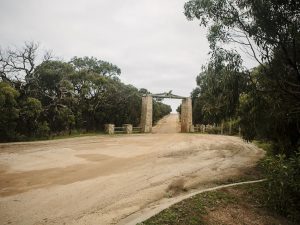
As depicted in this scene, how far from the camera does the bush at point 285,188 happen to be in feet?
25.1

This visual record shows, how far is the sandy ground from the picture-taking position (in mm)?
6895

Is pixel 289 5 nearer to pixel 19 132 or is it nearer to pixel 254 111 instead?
pixel 254 111

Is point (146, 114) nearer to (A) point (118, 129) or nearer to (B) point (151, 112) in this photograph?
(B) point (151, 112)

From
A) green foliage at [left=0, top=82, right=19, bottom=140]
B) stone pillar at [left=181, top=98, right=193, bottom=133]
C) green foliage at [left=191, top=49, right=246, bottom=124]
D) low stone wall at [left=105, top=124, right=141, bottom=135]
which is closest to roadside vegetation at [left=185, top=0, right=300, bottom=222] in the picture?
green foliage at [left=191, top=49, right=246, bottom=124]

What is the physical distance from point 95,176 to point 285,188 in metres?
5.90

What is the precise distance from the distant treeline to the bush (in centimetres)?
1510

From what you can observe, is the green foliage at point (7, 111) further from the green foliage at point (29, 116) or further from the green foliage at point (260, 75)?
the green foliage at point (260, 75)

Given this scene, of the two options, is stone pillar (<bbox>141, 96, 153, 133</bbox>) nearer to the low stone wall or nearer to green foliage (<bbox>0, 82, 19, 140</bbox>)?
the low stone wall

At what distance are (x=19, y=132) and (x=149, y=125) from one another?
1285cm

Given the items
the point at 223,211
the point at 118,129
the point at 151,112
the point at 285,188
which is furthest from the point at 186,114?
the point at 223,211

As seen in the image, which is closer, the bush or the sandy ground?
the sandy ground

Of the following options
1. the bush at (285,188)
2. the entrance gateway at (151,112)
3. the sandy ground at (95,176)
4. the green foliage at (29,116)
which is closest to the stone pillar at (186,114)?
the entrance gateway at (151,112)

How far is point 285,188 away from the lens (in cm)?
779

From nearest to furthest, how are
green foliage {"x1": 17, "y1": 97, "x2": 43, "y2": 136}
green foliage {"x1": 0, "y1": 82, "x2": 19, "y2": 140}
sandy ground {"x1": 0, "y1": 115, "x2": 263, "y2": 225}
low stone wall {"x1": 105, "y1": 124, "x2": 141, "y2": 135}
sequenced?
sandy ground {"x1": 0, "y1": 115, "x2": 263, "y2": 225}, green foliage {"x1": 0, "y1": 82, "x2": 19, "y2": 140}, green foliage {"x1": 17, "y1": 97, "x2": 43, "y2": 136}, low stone wall {"x1": 105, "y1": 124, "x2": 141, "y2": 135}
